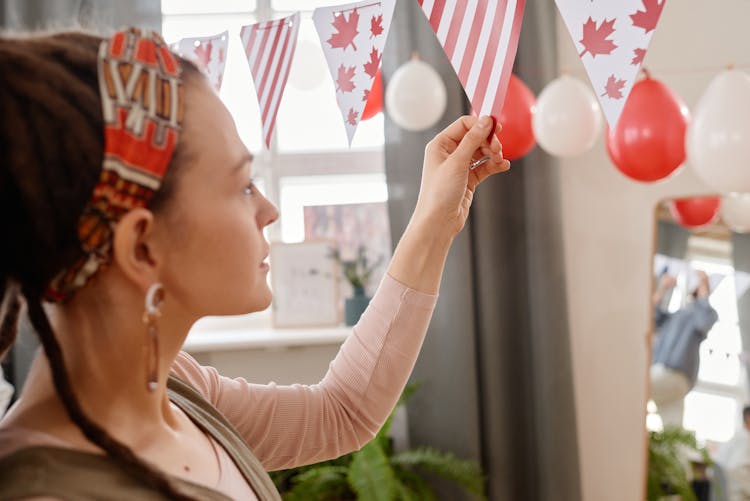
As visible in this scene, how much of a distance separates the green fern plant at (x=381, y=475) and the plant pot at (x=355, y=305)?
12.7 inches

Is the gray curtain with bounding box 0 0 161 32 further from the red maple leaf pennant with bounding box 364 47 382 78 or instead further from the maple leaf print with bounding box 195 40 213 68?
the red maple leaf pennant with bounding box 364 47 382 78

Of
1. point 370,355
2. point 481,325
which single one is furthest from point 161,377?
point 481,325

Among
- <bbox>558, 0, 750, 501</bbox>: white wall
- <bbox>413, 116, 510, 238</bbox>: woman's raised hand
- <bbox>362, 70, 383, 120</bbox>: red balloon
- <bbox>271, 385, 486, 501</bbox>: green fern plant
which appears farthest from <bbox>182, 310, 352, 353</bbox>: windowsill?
<bbox>413, 116, 510, 238</bbox>: woman's raised hand

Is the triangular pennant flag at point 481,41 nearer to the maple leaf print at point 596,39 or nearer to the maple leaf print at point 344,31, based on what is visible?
the maple leaf print at point 596,39

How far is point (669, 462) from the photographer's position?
255cm

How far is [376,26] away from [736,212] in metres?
1.76

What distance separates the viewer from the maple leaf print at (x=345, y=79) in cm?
116

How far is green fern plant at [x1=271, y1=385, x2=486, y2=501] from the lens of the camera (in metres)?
2.49

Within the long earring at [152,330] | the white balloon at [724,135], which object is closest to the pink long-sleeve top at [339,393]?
the long earring at [152,330]

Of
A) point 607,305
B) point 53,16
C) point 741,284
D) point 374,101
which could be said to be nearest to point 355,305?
point 374,101

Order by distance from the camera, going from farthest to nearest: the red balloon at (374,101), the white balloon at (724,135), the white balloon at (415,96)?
1. the red balloon at (374,101)
2. the white balloon at (415,96)
3. the white balloon at (724,135)

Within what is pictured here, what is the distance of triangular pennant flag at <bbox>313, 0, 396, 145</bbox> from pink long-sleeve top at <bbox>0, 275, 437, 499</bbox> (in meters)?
0.29

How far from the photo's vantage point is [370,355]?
102 centimetres

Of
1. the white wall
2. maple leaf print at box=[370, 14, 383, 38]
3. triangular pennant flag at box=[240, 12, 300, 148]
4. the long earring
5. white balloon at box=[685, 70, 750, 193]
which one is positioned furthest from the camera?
the white wall
